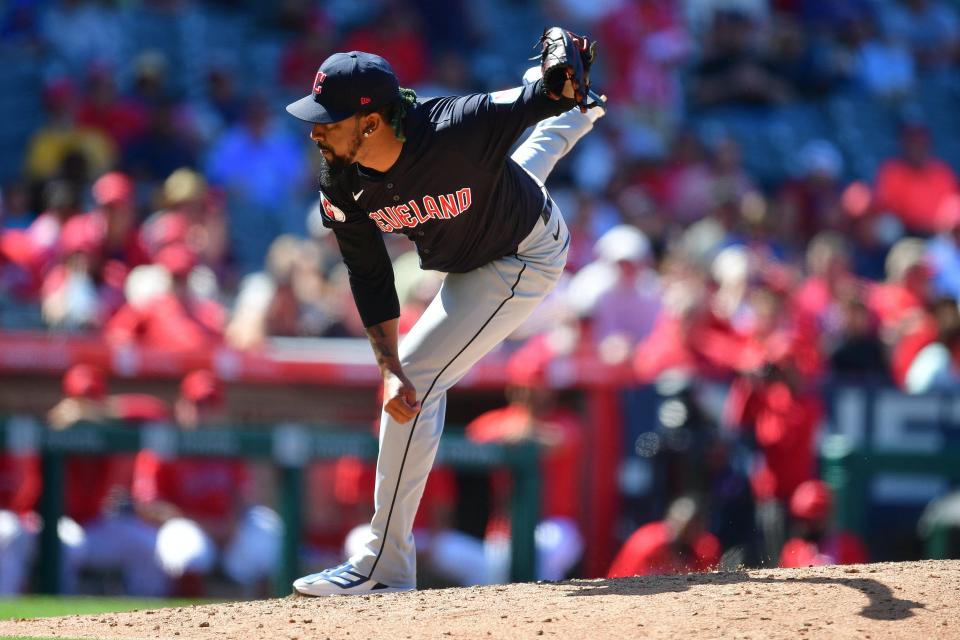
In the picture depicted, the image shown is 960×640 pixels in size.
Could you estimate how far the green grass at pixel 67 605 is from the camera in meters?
5.64

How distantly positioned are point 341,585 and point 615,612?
993mm

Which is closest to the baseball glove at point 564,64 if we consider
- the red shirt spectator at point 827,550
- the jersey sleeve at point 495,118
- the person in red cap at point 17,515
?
the jersey sleeve at point 495,118

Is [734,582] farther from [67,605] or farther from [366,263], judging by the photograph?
[67,605]

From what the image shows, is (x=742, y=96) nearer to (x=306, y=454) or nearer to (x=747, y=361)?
(x=747, y=361)

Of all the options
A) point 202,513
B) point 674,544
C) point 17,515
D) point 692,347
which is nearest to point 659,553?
point 674,544

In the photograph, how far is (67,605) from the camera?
241 inches

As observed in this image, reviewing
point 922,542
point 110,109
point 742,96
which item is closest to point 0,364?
point 110,109

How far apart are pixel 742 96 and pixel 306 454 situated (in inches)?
302

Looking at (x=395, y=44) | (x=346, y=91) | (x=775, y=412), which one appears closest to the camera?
(x=346, y=91)

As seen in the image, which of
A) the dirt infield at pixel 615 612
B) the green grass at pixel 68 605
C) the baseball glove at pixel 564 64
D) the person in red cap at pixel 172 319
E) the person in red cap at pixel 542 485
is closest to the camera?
the dirt infield at pixel 615 612

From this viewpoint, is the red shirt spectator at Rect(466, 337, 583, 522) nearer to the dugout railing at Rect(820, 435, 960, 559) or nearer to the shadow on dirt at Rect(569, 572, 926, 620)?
the dugout railing at Rect(820, 435, 960, 559)

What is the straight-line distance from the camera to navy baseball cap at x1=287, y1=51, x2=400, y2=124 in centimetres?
420

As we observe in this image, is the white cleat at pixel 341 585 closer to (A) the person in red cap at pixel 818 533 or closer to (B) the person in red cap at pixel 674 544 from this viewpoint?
(B) the person in red cap at pixel 674 544

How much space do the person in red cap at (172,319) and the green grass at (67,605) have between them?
154cm
